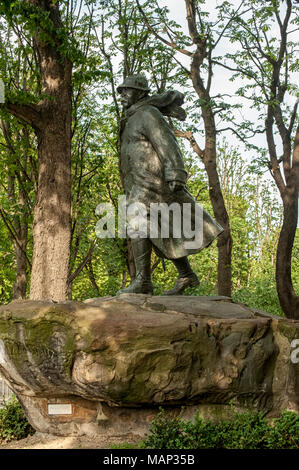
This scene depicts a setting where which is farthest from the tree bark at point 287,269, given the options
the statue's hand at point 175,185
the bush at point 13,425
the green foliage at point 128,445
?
the green foliage at point 128,445

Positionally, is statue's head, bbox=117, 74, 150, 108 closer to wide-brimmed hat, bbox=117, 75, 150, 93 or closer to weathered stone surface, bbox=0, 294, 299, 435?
wide-brimmed hat, bbox=117, 75, 150, 93

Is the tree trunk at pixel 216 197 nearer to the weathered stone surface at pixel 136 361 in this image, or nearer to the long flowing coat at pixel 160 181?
the long flowing coat at pixel 160 181

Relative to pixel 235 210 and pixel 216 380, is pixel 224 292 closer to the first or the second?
pixel 216 380

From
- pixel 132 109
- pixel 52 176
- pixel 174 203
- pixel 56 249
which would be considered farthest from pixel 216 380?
pixel 52 176

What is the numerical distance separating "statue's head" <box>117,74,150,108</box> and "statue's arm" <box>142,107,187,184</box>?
0.31 m

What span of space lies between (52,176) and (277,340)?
5.44 m

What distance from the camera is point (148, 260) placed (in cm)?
632

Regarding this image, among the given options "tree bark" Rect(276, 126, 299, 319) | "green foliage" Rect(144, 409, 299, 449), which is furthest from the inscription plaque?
"tree bark" Rect(276, 126, 299, 319)

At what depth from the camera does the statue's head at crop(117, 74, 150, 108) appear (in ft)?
21.7

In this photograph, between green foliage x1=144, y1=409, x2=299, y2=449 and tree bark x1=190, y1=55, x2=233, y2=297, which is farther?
tree bark x1=190, y1=55, x2=233, y2=297

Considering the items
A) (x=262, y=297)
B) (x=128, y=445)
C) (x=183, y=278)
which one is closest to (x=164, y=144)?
(x=183, y=278)

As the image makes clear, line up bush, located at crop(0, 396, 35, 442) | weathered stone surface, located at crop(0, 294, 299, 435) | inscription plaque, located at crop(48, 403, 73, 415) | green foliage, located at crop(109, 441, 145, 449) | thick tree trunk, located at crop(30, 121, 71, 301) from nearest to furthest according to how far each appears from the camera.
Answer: weathered stone surface, located at crop(0, 294, 299, 435), green foliage, located at crop(109, 441, 145, 449), inscription plaque, located at crop(48, 403, 73, 415), bush, located at crop(0, 396, 35, 442), thick tree trunk, located at crop(30, 121, 71, 301)

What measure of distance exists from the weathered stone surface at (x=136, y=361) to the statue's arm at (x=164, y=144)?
148 centimetres

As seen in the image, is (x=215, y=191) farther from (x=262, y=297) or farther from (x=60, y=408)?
(x=60, y=408)
